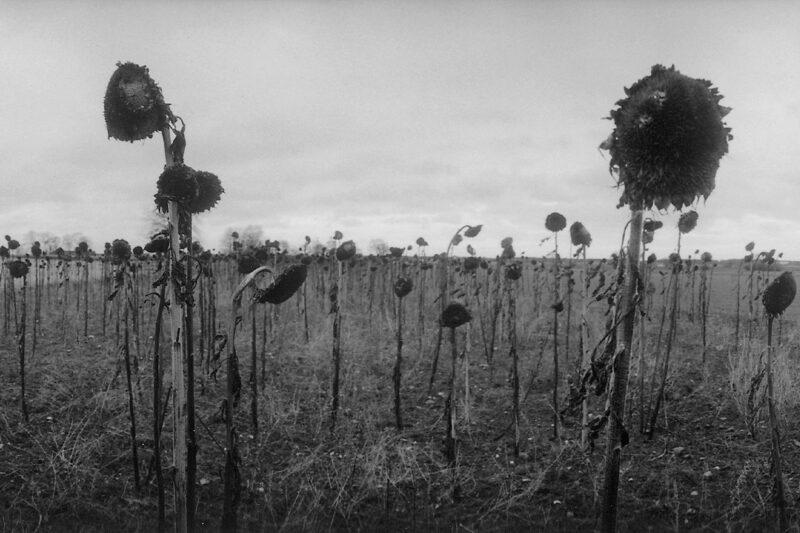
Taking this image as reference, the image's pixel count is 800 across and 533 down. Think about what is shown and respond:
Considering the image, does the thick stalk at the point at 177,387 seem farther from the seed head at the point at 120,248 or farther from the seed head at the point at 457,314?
the seed head at the point at 120,248

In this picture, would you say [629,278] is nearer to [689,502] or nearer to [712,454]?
[689,502]

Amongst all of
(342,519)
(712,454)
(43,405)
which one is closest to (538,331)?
(712,454)

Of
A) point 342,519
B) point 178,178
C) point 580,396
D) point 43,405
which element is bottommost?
point 342,519

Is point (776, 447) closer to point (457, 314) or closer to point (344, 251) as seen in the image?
point (457, 314)

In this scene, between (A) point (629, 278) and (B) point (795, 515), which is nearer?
(A) point (629, 278)

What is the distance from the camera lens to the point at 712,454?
250 inches

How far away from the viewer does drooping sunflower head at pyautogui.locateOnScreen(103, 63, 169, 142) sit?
11.8 feet

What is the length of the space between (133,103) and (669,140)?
143 inches

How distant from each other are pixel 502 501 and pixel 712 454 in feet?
10.4

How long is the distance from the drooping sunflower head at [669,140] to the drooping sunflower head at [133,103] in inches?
128

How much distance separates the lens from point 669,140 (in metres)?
2.89

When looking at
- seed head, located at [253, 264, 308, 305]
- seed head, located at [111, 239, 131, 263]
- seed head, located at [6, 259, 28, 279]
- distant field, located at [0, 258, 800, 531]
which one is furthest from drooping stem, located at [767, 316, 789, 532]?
seed head, located at [6, 259, 28, 279]

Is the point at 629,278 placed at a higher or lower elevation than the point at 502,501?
higher

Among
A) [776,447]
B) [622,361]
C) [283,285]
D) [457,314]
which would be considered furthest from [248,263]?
[776,447]
